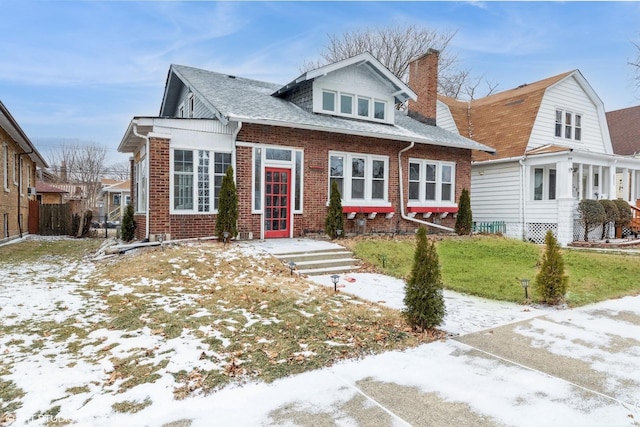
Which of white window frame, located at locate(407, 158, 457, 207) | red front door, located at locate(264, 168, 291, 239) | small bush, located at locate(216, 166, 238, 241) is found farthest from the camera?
white window frame, located at locate(407, 158, 457, 207)

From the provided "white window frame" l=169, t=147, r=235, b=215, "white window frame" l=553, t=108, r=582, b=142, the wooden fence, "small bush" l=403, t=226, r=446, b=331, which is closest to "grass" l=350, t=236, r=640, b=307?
"small bush" l=403, t=226, r=446, b=331

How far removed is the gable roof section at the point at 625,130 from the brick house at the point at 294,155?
1684 cm

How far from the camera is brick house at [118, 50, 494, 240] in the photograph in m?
10.7

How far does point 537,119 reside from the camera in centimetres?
1748

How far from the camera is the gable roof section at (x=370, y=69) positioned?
12.7 m

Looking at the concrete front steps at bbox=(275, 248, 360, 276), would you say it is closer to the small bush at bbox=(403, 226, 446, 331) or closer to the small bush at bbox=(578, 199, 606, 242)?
the small bush at bbox=(403, 226, 446, 331)

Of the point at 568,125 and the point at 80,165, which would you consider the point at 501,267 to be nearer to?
the point at 568,125

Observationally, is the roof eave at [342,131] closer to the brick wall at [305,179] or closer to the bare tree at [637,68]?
the brick wall at [305,179]

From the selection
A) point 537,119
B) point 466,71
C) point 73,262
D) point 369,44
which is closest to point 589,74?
point 537,119

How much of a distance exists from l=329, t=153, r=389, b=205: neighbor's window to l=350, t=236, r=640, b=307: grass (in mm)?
1990

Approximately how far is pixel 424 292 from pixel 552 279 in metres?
2.96

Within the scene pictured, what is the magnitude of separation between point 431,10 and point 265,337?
1538 centimetres

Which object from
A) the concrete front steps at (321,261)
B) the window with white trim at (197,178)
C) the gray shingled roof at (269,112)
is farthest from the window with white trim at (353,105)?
the concrete front steps at (321,261)

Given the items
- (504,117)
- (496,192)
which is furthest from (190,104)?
(504,117)
